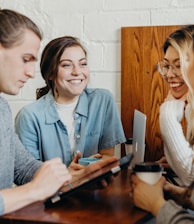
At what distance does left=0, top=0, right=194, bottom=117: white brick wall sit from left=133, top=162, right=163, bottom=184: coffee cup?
2.89 ft

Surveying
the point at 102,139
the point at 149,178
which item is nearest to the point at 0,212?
the point at 149,178

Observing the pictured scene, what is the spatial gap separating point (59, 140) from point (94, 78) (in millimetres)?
342

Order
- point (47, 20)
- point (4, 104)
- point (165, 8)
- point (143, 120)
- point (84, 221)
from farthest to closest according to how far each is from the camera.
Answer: point (47, 20)
point (165, 8)
point (143, 120)
point (4, 104)
point (84, 221)

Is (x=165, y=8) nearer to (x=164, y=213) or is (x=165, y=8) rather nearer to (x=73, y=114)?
(x=73, y=114)

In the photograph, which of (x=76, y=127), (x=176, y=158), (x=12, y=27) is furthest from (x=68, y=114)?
(x=12, y=27)


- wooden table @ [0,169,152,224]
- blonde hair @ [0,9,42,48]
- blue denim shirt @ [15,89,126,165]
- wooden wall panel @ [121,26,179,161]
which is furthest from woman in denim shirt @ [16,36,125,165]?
wooden table @ [0,169,152,224]

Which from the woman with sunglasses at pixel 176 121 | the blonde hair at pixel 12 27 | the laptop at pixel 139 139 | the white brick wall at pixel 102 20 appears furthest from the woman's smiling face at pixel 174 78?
the blonde hair at pixel 12 27

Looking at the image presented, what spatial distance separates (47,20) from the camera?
196 cm

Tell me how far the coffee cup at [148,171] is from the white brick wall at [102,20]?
0.88 metres

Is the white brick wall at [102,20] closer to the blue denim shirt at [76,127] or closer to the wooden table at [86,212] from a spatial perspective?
the blue denim shirt at [76,127]

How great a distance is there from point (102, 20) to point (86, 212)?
109 centimetres

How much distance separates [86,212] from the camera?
3.17 ft

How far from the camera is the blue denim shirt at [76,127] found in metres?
1.68

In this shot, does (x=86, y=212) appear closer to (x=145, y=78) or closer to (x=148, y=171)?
Answer: (x=148, y=171)
